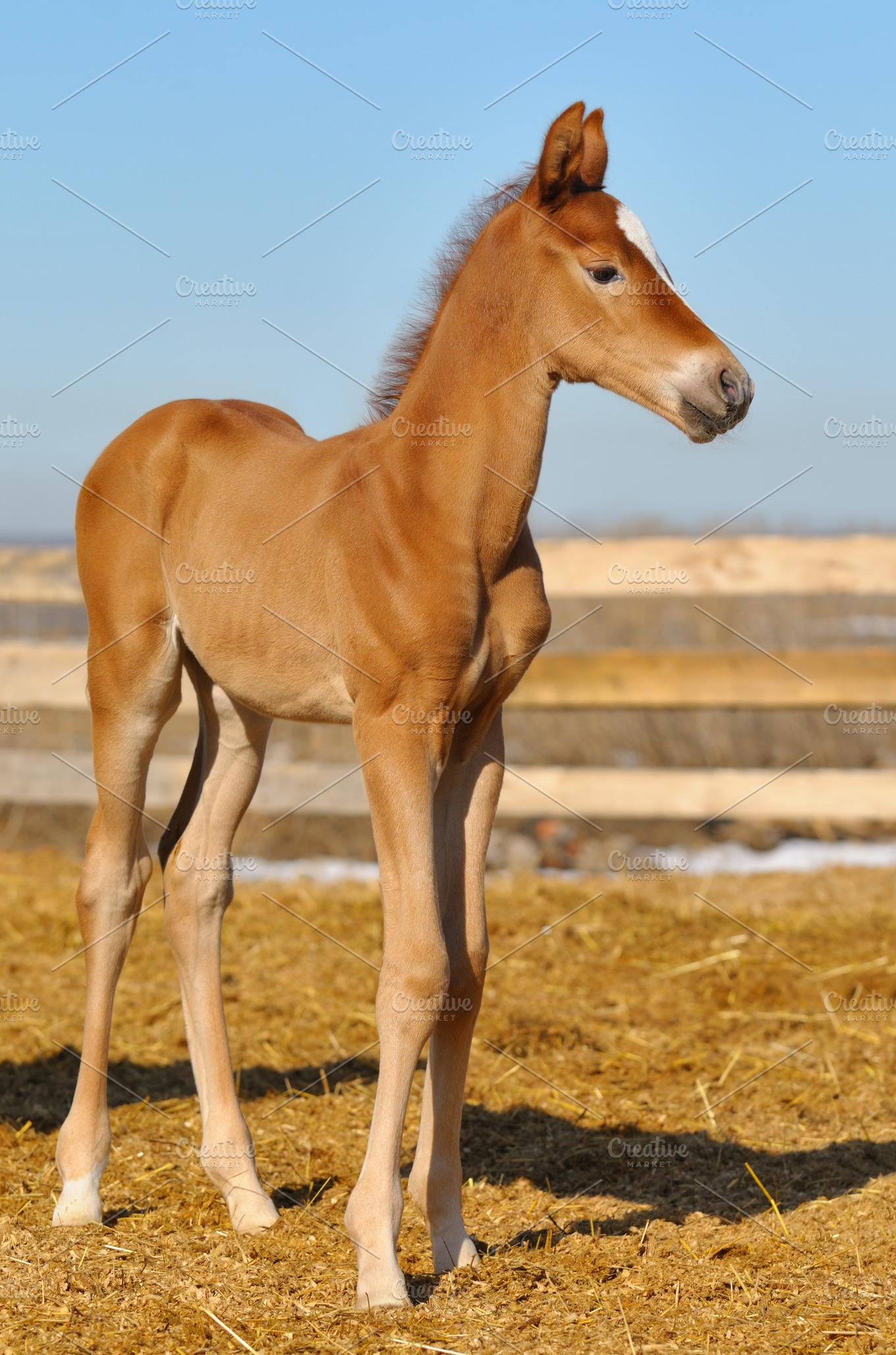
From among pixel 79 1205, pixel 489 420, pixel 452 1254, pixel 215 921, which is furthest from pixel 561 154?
pixel 79 1205

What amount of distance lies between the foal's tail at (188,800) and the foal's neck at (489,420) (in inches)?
45.7

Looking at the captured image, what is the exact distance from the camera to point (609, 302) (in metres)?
2.54

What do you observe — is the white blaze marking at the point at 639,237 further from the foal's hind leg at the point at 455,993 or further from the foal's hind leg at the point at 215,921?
the foal's hind leg at the point at 215,921

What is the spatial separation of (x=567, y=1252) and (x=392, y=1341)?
68 centimetres

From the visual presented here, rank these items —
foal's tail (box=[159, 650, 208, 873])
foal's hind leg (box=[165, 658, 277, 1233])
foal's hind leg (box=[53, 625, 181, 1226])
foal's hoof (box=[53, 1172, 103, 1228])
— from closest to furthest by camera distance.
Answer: foal's hoof (box=[53, 1172, 103, 1228]) → foal's hind leg (box=[165, 658, 277, 1233]) → foal's hind leg (box=[53, 625, 181, 1226]) → foal's tail (box=[159, 650, 208, 873])

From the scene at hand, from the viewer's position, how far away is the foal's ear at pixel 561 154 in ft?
8.16

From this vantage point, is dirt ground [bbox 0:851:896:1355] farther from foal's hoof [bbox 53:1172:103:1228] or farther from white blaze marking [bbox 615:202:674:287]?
white blaze marking [bbox 615:202:674:287]

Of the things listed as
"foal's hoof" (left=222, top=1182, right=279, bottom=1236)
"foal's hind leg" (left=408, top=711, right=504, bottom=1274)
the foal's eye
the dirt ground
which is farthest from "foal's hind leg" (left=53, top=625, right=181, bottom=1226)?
the foal's eye

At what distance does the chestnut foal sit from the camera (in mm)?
2529

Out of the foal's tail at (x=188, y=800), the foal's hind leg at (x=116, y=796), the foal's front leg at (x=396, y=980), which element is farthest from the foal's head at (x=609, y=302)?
the foal's tail at (x=188, y=800)

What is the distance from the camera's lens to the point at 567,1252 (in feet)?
9.44

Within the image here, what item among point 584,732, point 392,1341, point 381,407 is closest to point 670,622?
point 584,732

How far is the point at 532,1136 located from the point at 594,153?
2849 millimetres

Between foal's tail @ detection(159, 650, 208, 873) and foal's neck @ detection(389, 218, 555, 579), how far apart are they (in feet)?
3.81
